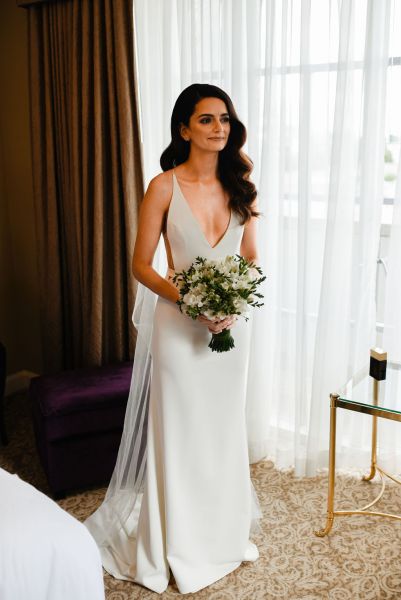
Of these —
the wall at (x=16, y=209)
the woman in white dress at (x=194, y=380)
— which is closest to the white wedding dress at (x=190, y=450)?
the woman in white dress at (x=194, y=380)

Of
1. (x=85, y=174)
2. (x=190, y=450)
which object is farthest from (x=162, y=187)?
(x=85, y=174)

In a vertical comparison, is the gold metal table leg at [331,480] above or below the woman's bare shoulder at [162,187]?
below

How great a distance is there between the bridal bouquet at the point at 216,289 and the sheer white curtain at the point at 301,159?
1.03 metres

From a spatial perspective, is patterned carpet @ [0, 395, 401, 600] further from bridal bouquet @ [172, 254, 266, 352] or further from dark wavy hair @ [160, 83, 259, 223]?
dark wavy hair @ [160, 83, 259, 223]

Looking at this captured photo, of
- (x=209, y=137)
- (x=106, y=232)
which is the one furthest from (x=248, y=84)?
(x=106, y=232)

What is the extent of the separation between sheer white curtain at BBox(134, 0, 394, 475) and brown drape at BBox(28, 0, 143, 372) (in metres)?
0.18

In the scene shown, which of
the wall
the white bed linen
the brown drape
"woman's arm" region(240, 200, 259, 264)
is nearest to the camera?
the white bed linen

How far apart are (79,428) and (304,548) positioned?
4.39 ft

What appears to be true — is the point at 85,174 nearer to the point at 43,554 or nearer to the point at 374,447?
the point at 374,447

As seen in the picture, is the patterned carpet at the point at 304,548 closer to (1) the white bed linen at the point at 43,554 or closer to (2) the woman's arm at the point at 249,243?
(1) the white bed linen at the point at 43,554

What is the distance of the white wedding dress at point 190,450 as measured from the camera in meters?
2.84

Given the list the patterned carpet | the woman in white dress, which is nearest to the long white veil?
the woman in white dress

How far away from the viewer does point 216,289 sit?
8.50ft

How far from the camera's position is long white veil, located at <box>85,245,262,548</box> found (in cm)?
319
